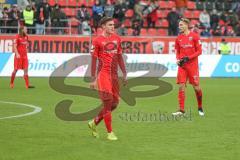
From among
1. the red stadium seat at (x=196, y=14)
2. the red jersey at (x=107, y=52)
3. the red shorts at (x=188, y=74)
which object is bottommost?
the red shorts at (x=188, y=74)

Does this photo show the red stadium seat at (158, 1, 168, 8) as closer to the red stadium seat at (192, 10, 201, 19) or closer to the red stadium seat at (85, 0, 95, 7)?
the red stadium seat at (192, 10, 201, 19)

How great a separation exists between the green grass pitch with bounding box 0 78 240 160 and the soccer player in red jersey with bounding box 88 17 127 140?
1.55 feet

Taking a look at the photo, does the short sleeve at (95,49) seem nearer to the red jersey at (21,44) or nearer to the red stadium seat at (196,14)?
the red jersey at (21,44)

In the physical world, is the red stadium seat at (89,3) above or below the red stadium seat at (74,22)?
above

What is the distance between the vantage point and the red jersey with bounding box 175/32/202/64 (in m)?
15.0

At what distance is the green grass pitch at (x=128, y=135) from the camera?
9.42 m

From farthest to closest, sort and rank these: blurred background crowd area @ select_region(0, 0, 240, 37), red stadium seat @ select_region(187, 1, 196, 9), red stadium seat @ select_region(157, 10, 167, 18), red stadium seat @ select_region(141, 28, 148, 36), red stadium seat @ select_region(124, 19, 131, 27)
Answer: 1. red stadium seat @ select_region(187, 1, 196, 9)
2. red stadium seat @ select_region(157, 10, 167, 18)
3. red stadium seat @ select_region(124, 19, 131, 27)
4. red stadium seat @ select_region(141, 28, 148, 36)
5. blurred background crowd area @ select_region(0, 0, 240, 37)

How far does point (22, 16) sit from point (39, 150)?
22.5 metres

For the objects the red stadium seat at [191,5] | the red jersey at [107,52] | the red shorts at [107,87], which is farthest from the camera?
the red stadium seat at [191,5]

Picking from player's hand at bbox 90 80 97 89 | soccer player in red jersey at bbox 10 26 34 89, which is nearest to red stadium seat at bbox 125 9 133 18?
soccer player in red jersey at bbox 10 26 34 89

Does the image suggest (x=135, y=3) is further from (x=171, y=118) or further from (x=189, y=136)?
(x=189, y=136)

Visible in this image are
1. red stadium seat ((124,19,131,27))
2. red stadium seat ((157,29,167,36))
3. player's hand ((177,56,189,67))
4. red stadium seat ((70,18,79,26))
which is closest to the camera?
player's hand ((177,56,189,67))

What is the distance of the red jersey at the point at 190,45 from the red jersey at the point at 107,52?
166 inches

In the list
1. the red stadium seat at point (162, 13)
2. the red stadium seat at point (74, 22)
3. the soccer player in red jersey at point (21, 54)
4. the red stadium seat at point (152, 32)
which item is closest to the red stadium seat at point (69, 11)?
the red stadium seat at point (74, 22)
